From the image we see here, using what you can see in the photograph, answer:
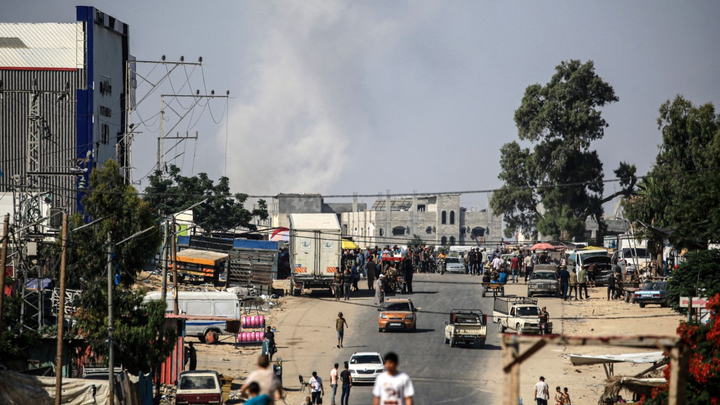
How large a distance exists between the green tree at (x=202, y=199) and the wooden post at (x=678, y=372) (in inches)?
2265

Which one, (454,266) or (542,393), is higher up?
(454,266)

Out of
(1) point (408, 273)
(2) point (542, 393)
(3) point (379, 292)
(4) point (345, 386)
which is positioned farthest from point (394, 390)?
(1) point (408, 273)

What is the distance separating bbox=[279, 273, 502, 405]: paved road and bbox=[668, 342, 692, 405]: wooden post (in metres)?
17.1

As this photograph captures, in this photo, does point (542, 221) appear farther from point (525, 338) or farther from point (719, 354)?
point (525, 338)

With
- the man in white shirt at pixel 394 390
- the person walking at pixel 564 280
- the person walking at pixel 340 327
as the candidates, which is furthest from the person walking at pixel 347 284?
the man in white shirt at pixel 394 390

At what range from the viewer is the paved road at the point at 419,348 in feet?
97.0

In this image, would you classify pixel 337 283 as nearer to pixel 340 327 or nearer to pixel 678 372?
pixel 340 327

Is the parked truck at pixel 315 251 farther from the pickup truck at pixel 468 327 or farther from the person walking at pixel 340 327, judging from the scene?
the pickup truck at pixel 468 327

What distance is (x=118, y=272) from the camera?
32.8m

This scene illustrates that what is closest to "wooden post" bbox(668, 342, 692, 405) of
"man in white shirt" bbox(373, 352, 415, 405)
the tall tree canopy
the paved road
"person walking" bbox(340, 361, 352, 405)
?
"man in white shirt" bbox(373, 352, 415, 405)

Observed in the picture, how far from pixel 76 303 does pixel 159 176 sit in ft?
126

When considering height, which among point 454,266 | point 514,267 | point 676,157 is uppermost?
point 676,157

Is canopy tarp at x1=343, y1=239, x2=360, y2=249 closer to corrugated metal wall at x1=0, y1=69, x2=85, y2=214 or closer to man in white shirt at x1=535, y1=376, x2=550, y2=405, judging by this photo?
corrugated metal wall at x1=0, y1=69, x2=85, y2=214

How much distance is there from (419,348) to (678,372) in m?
25.8
